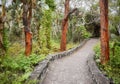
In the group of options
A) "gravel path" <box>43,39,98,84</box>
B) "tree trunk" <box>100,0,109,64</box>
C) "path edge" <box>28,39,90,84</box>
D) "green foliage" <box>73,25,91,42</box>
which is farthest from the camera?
"green foliage" <box>73,25,91,42</box>

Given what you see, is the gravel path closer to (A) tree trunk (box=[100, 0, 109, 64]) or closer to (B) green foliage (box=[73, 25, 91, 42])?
(A) tree trunk (box=[100, 0, 109, 64])

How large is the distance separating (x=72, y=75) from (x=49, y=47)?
13031 millimetres

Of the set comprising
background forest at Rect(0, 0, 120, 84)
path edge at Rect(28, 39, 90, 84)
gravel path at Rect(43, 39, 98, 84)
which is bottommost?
gravel path at Rect(43, 39, 98, 84)

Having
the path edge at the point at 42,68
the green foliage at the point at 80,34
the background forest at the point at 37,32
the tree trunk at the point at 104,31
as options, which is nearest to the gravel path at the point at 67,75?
the path edge at the point at 42,68

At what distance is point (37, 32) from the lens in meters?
22.0

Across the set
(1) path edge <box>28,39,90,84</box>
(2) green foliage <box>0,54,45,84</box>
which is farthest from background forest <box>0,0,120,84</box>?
(1) path edge <box>28,39,90,84</box>

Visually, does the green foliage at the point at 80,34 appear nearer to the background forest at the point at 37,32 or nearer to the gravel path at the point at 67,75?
→ the background forest at the point at 37,32

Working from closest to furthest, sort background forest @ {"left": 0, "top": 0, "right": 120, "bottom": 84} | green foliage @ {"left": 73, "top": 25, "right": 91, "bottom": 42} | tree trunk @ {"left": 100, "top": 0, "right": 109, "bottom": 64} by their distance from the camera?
1. background forest @ {"left": 0, "top": 0, "right": 120, "bottom": 84}
2. tree trunk @ {"left": 100, "top": 0, "right": 109, "bottom": 64}
3. green foliage @ {"left": 73, "top": 25, "right": 91, "bottom": 42}

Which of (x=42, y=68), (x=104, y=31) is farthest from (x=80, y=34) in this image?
(x=42, y=68)

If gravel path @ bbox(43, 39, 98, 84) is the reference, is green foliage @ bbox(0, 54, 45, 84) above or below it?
above

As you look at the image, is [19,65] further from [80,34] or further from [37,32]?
[80,34]

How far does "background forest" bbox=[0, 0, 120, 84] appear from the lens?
11.4m

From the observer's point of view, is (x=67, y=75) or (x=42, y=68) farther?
(x=67, y=75)

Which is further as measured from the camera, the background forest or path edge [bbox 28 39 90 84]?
the background forest
